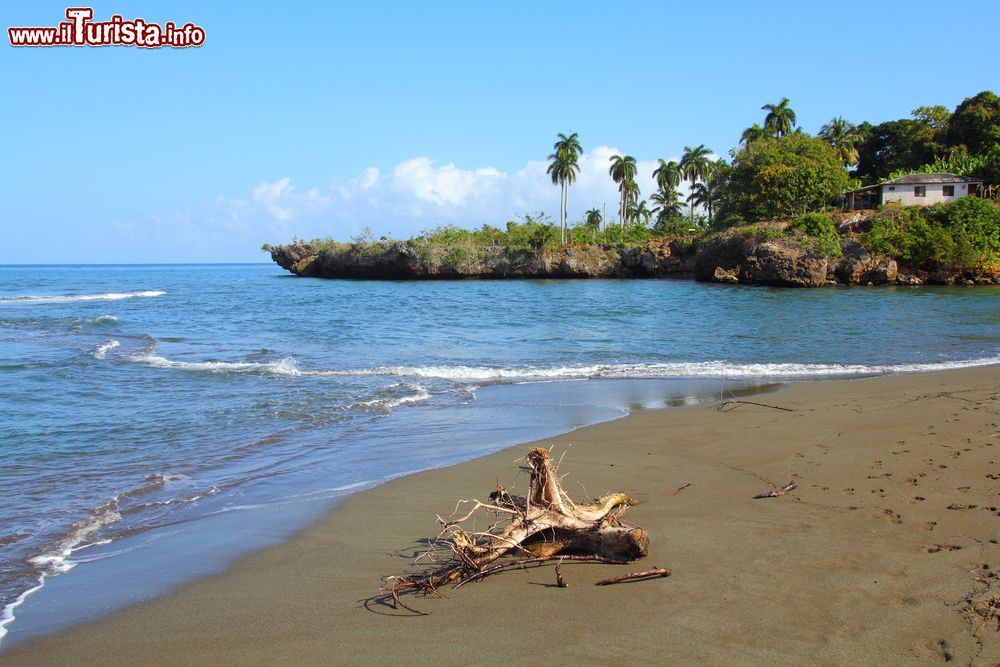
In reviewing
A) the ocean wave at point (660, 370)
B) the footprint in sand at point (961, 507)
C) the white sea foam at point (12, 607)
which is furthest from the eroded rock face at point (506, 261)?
the white sea foam at point (12, 607)

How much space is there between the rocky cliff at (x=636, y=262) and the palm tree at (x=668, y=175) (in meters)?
27.2

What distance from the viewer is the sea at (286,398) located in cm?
607

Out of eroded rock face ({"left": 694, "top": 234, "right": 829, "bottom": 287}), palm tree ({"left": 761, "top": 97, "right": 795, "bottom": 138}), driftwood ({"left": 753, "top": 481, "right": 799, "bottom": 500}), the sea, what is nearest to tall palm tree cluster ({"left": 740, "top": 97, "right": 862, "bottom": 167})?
palm tree ({"left": 761, "top": 97, "right": 795, "bottom": 138})

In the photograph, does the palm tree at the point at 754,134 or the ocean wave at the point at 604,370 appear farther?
the palm tree at the point at 754,134

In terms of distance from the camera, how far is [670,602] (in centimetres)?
436

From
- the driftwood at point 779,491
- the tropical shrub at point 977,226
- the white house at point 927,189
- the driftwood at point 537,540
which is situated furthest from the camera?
the white house at point 927,189

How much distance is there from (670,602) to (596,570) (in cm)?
65

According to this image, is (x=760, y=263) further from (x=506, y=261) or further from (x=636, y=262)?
(x=506, y=261)

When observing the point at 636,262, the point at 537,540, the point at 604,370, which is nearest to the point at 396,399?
the point at 604,370

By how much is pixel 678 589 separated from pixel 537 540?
43.8 inches

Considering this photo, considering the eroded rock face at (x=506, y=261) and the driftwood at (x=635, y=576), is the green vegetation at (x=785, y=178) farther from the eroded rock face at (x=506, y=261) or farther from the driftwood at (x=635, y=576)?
the driftwood at (x=635, y=576)

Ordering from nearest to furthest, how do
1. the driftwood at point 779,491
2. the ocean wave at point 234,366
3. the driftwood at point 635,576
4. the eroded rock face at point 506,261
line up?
the driftwood at point 635,576 < the driftwood at point 779,491 < the ocean wave at point 234,366 < the eroded rock face at point 506,261

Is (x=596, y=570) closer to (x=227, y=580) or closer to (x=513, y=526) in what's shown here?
(x=513, y=526)

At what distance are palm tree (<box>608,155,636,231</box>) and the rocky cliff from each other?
20212 mm
